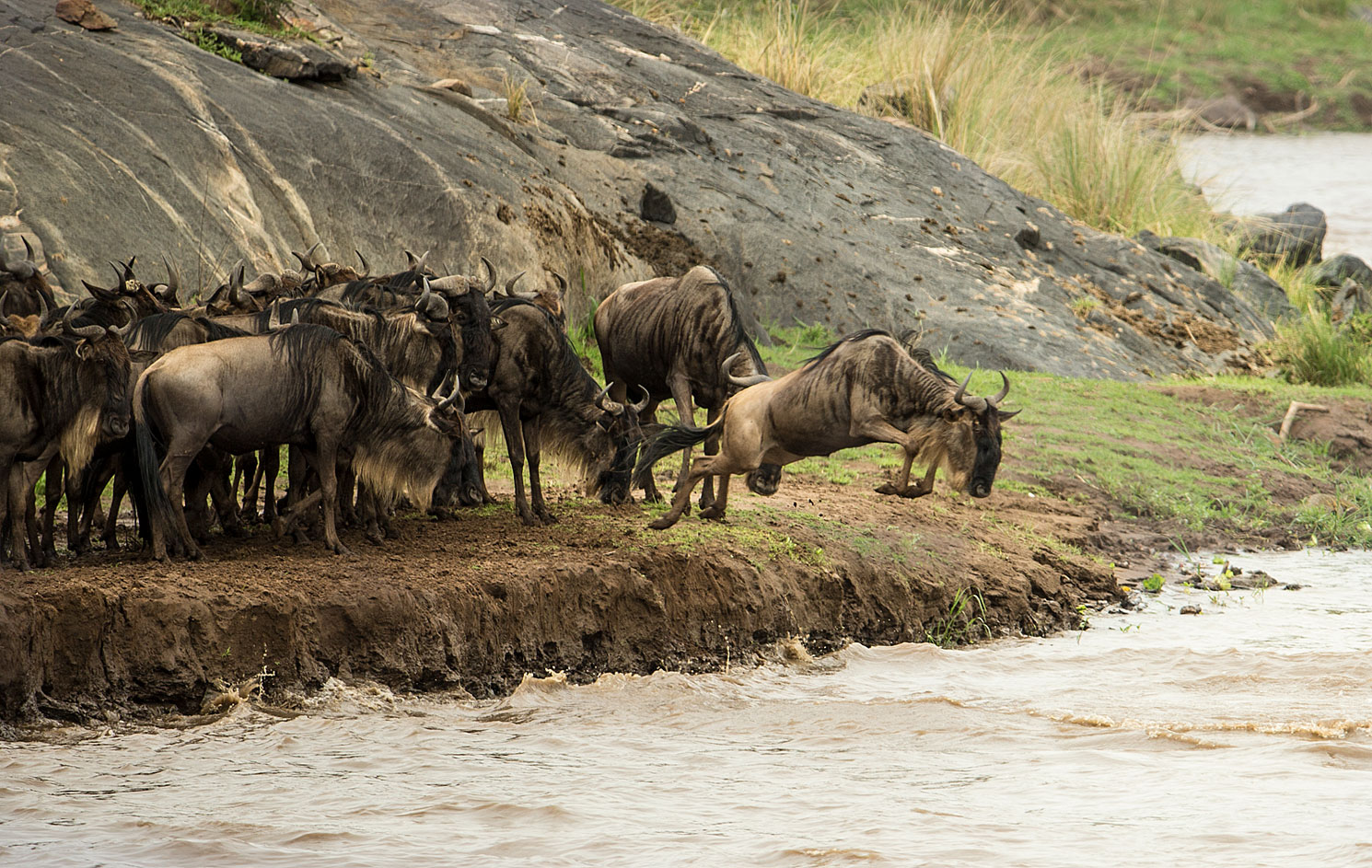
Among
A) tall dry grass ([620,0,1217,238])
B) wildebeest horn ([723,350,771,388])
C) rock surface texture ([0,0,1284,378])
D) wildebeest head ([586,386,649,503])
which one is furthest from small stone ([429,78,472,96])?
wildebeest horn ([723,350,771,388])

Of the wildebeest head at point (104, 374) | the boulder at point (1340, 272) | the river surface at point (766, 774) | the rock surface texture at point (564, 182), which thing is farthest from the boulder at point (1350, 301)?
the wildebeest head at point (104, 374)

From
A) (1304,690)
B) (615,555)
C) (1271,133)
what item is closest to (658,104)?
(615,555)

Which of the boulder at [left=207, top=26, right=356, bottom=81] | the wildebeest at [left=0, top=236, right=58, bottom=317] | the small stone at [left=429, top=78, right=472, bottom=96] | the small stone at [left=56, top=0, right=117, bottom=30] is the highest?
the small stone at [left=56, top=0, right=117, bottom=30]

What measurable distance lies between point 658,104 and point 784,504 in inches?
367

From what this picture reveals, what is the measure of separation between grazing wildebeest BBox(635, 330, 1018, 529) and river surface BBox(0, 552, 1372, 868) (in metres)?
1.11

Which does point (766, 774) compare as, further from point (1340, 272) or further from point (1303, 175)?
point (1303, 175)

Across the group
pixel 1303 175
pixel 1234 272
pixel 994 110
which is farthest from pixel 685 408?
pixel 1303 175

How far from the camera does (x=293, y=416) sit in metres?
7.05

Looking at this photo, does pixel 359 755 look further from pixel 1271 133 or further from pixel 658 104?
pixel 1271 133

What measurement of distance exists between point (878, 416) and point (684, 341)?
5.69ft

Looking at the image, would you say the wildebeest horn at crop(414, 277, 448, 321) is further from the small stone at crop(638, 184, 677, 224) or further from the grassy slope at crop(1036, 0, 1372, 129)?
the grassy slope at crop(1036, 0, 1372, 129)

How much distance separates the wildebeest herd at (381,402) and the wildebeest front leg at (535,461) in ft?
0.06

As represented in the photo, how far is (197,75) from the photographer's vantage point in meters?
12.6

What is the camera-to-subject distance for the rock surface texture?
11.5 m
